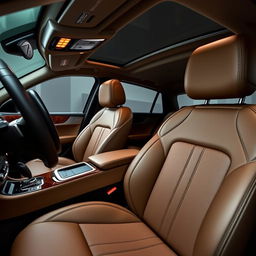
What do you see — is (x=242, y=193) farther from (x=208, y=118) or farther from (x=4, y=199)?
(x=4, y=199)

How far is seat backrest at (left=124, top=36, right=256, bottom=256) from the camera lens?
2.35ft

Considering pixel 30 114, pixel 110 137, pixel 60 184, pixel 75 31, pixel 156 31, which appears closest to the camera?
pixel 30 114

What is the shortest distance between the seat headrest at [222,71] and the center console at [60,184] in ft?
2.01

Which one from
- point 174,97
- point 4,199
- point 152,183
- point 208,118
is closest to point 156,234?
point 152,183

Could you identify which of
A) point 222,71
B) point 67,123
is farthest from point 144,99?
point 222,71

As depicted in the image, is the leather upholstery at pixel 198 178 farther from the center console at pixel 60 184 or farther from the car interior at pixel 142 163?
the center console at pixel 60 184

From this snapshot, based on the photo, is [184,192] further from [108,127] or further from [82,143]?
[82,143]

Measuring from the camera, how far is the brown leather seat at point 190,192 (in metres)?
0.73

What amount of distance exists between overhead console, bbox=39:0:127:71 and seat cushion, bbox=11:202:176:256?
3.44ft

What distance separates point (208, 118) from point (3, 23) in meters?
1.53

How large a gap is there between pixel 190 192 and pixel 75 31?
1.31m

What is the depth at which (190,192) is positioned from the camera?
0.97 metres

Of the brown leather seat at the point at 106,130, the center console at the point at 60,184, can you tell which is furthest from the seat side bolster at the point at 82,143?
the center console at the point at 60,184

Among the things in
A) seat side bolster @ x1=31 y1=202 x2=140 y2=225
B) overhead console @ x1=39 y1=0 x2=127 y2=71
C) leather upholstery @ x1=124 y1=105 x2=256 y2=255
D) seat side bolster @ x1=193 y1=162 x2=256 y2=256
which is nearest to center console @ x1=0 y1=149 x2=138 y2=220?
seat side bolster @ x1=31 y1=202 x2=140 y2=225
